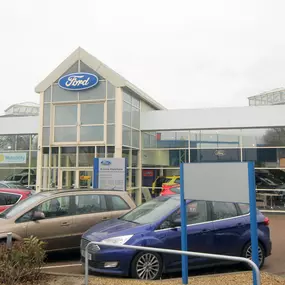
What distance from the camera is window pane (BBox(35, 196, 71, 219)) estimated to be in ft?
25.8

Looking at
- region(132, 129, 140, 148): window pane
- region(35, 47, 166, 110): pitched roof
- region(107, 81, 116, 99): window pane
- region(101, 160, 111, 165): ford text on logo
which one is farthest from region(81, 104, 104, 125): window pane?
region(101, 160, 111, 165): ford text on logo

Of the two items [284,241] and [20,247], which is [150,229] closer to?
[20,247]

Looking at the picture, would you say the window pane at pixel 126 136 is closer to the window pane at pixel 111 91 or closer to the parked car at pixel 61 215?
the window pane at pixel 111 91

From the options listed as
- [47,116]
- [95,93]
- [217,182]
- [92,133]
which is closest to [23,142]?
[47,116]

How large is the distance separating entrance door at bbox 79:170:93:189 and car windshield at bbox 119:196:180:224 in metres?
9.70

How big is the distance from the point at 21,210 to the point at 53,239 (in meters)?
0.96

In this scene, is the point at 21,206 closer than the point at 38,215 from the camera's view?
No

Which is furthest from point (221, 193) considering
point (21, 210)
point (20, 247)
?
point (21, 210)

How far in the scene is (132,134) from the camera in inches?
710

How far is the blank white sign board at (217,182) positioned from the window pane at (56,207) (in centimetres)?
364

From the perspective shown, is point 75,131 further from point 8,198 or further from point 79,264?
point 79,264

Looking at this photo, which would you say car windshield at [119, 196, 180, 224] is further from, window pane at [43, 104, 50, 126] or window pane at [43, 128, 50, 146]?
window pane at [43, 104, 50, 126]

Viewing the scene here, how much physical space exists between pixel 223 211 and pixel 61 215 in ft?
11.8

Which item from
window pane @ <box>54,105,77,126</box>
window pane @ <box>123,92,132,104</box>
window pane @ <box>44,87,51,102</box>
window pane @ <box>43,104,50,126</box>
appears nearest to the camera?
window pane @ <box>123,92,132,104</box>
